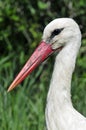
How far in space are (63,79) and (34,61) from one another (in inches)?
10.3

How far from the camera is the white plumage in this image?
4.79 metres

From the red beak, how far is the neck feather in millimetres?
149

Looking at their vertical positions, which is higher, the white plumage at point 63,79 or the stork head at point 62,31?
the stork head at point 62,31

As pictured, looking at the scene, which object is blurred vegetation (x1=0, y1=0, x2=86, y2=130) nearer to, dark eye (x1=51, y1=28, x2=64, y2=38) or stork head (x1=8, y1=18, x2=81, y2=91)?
stork head (x1=8, y1=18, x2=81, y2=91)

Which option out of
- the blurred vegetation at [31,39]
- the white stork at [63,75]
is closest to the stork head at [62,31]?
the white stork at [63,75]

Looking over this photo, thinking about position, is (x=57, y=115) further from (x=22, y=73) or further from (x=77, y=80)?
(x=77, y=80)

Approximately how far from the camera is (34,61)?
4.92 m

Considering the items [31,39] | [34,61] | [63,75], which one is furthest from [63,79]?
[31,39]

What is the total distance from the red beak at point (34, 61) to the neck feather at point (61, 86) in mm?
149

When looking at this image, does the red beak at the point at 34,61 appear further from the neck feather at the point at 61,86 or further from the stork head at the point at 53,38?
the neck feather at the point at 61,86

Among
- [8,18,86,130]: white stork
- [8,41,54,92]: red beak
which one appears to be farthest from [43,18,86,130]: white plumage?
[8,41,54,92]: red beak

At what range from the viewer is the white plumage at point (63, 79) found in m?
4.79

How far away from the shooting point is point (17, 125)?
5750 millimetres

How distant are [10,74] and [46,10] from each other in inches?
48.4
